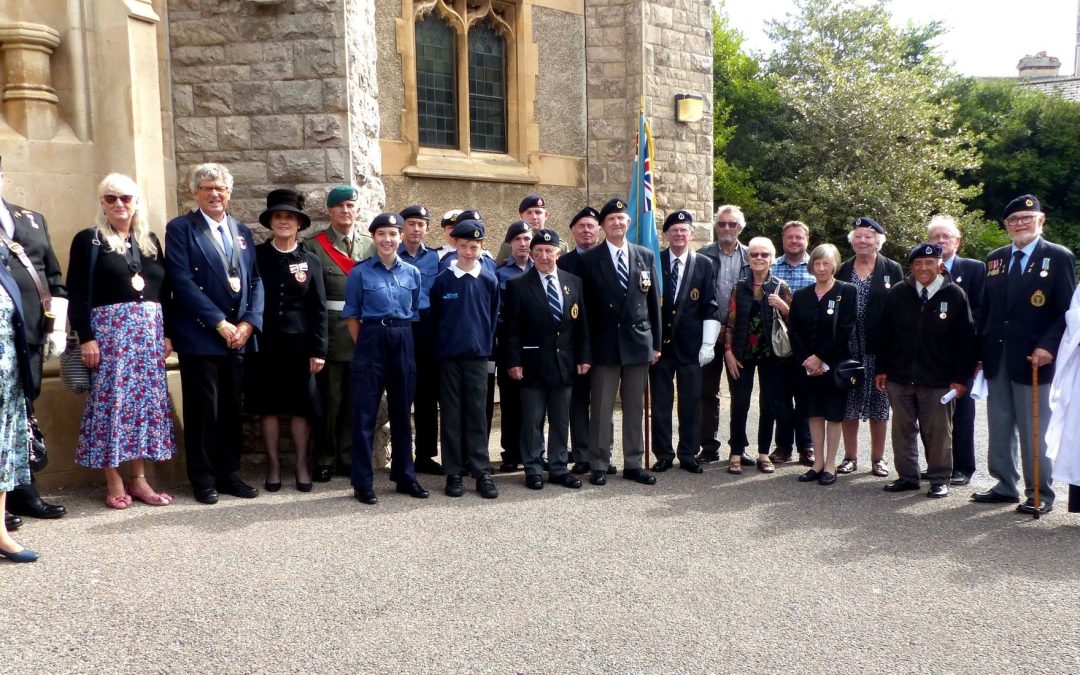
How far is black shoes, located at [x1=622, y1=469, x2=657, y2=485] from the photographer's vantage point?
22.8ft

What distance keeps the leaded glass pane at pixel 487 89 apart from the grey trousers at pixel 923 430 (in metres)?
6.23

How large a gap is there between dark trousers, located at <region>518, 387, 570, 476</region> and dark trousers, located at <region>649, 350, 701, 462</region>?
861mm

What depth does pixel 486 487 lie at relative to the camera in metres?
6.49

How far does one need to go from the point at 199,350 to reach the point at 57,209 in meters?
1.52

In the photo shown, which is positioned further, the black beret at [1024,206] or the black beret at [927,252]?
the black beret at [927,252]

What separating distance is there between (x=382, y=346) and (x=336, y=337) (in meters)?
0.84

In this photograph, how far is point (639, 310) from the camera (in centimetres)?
708

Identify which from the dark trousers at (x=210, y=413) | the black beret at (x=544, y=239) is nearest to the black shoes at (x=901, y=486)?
the black beret at (x=544, y=239)

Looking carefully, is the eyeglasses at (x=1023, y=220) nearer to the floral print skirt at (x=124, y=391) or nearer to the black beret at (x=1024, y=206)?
the black beret at (x=1024, y=206)

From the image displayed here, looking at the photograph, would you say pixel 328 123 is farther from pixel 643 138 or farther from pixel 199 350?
pixel 643 138

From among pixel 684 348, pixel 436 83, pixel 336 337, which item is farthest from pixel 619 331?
pixel 436 83

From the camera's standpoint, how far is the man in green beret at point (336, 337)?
23.3 feet

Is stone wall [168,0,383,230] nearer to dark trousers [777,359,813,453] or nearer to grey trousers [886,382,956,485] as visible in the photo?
dark trousers [777,359,813,453]

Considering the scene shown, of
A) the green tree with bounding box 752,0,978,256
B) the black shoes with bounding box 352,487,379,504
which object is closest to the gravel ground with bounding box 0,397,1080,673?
the black shoes with bounding box 352,487,379,504
